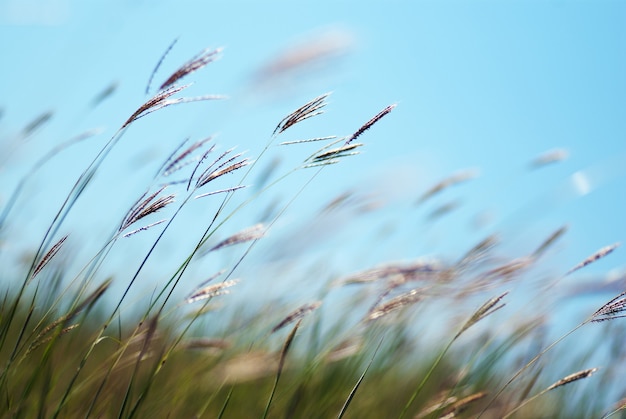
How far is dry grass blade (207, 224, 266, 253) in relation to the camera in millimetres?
1410

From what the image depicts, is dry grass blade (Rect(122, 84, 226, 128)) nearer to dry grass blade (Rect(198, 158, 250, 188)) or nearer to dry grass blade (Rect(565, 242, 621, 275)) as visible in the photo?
dry grass blade (Rect(198, 158, 250, 188))

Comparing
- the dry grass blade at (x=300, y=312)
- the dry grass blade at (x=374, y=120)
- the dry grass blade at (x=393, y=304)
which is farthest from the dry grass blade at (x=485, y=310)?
the dry grass blade at (x=374, y=120)

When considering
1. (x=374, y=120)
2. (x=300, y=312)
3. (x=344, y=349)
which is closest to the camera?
(x=374, y=120)

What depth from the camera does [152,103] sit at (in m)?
1.35

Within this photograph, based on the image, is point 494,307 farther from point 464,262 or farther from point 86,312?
point 86,312

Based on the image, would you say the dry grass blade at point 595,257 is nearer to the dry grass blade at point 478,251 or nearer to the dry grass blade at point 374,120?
the dry grass blade at point 478,251

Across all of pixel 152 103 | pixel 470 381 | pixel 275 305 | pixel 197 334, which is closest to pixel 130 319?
pixel 197 334

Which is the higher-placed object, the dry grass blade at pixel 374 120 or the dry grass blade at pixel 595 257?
the dry grass blade at pixel 374 120

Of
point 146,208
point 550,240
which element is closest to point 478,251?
point 550,240

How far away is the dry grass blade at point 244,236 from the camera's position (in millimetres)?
1410

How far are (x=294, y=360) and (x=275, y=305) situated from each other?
546 millimetres

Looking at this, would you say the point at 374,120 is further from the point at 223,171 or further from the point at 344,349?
the point at 344,349

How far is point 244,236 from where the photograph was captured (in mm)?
1442

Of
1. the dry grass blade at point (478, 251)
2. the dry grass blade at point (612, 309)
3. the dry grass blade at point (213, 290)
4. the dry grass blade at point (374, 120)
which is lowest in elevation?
the dry grass blade at point (612, 309)
